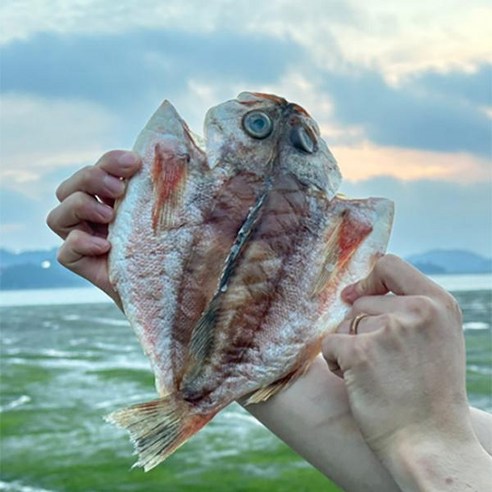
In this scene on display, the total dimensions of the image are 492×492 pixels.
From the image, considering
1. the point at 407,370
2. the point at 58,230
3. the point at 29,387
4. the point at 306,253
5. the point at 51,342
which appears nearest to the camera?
the point at 407,370

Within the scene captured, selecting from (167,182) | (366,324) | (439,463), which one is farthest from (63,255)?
(439,463)

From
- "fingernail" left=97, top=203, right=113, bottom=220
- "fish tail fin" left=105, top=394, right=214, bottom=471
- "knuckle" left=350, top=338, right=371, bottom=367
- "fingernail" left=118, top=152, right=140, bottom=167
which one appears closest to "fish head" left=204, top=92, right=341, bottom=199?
"fingernail" left=118, top=152, right=140, bottom=167

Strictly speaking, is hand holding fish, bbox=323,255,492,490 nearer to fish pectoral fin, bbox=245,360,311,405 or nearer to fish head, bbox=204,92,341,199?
fish pectoral fin, bbox=245,360,311,405

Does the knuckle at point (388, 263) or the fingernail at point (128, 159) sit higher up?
the fingernail at point (128, 159)

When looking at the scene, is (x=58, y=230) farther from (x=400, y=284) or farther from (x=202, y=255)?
(x=400, y=284)

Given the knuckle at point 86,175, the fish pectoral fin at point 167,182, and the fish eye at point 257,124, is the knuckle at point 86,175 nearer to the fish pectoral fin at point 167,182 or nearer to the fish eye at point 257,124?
the fish pectoral fin at point 167,182

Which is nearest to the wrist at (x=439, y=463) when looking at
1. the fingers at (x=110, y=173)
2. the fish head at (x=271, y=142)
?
the fish head at (x=271, y=142)

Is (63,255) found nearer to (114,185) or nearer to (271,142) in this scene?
(114,185)

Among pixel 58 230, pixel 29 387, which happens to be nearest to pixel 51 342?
pixel 29 387
